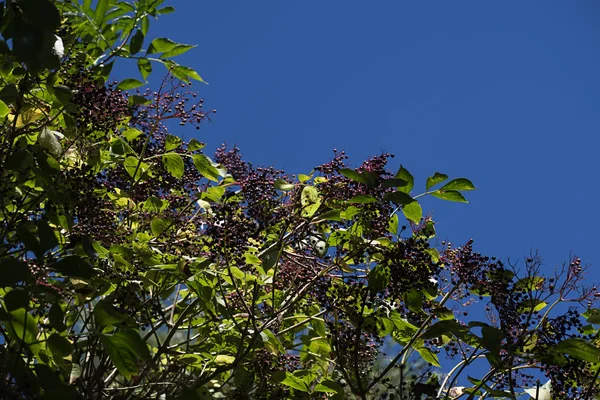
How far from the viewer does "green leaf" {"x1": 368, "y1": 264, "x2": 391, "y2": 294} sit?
2.39m

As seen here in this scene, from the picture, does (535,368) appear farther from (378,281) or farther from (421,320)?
(378,281)

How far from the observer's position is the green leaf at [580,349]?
7.34ft

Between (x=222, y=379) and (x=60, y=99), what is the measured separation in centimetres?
110

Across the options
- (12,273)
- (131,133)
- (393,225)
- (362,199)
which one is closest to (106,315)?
(12,273)

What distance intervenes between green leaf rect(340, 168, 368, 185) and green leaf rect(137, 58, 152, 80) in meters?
0.95

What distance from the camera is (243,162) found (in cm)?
312

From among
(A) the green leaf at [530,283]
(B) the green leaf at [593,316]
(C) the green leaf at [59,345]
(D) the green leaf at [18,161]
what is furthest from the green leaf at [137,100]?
(B) the green leaf at [593,316]

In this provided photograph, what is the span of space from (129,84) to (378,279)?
1198 millimetres

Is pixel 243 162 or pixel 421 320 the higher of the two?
pixel 243 162

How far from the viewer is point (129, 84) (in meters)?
2.99

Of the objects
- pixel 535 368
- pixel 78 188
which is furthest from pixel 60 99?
pixel 535 368

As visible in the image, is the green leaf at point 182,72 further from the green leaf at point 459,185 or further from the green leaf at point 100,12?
the green leaf at point 459,185

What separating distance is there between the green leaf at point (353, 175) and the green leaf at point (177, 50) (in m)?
0.82

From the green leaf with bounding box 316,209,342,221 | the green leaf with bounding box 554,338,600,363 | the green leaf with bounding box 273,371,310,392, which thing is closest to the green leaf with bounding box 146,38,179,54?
the green leaf with bounding box 316,209,342,221
